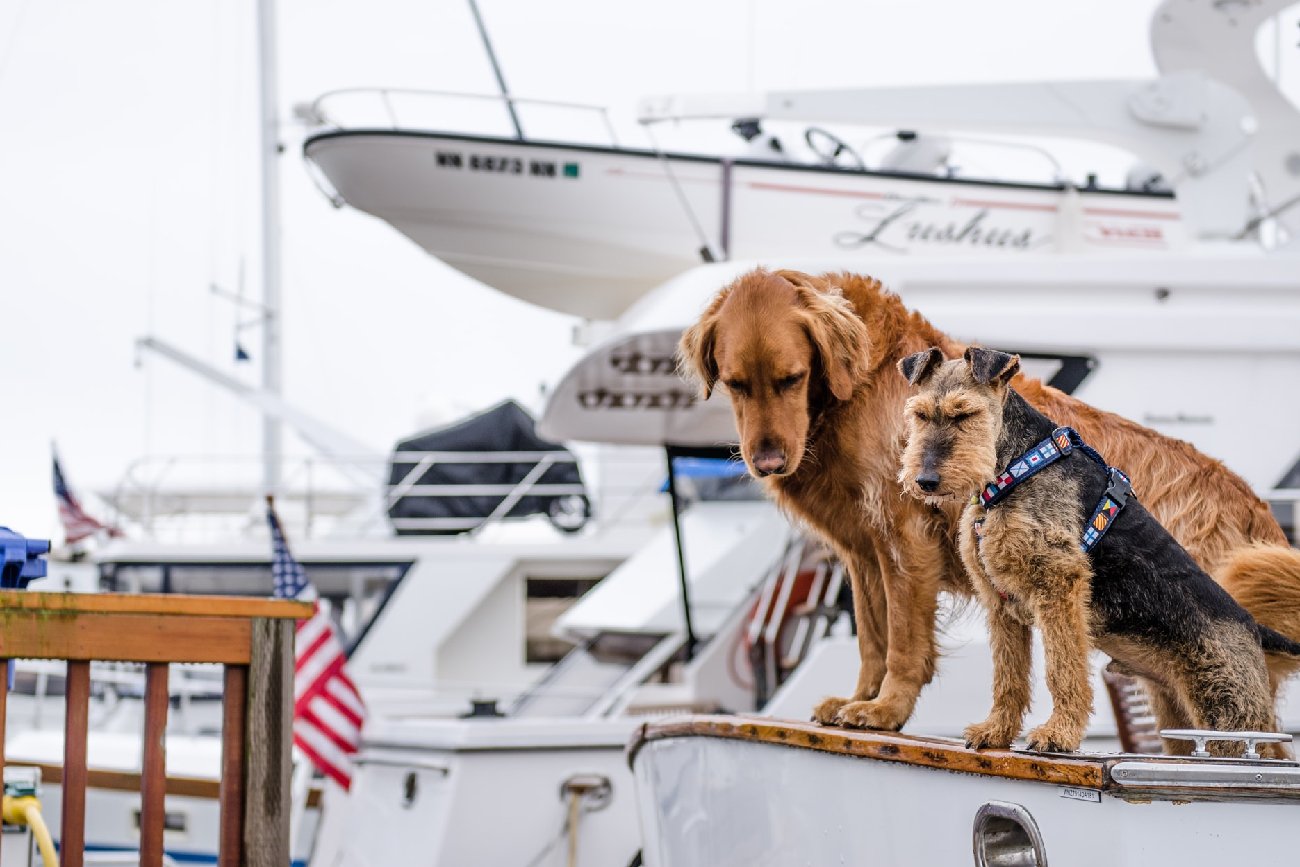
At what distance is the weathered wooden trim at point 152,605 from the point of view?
12.1 feet

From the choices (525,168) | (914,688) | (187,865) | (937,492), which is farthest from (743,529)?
(937,492)

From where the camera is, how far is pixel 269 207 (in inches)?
779

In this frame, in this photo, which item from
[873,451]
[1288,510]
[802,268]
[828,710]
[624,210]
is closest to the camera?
[873,451]

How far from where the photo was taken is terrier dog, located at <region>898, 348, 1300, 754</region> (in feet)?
8.69

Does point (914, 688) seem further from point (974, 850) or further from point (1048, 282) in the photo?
point (1048, 282)

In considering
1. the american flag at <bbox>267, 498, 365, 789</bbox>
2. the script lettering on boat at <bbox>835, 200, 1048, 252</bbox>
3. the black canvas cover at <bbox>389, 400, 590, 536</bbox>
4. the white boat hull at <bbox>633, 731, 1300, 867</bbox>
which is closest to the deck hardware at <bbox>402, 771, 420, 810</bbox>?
the american flag at <bbox>267, 498, 365, 789</bbox>

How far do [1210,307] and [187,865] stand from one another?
7629mm

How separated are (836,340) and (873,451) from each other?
25cm

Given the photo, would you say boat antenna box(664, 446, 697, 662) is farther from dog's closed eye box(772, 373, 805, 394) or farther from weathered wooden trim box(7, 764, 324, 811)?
dog's closed eye box(772, 373, 805, 394)

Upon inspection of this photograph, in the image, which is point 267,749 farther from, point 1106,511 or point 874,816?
point 1106,511

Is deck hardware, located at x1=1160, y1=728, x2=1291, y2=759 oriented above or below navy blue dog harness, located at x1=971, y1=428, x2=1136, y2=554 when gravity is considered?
below

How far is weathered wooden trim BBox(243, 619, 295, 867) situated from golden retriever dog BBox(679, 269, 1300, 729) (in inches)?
58.7

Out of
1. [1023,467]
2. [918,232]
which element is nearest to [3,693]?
[1023,467]

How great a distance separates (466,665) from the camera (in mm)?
14914
